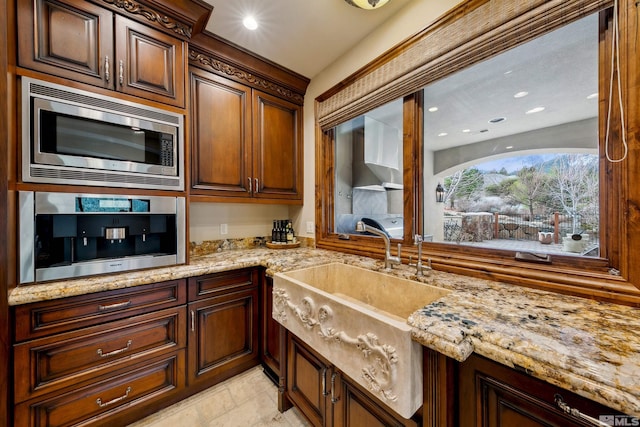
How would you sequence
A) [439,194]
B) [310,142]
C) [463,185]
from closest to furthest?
[463,185] < [439,194] < [310,142]

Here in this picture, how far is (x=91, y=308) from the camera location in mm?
1264

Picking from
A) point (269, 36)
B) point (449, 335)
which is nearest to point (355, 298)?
point (449, 335)

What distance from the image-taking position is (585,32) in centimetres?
104

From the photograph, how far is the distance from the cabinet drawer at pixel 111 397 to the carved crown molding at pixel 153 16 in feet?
7.08

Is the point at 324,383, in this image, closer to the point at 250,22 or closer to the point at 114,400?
the point at 114,400

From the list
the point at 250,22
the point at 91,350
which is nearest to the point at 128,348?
the point at 91,350

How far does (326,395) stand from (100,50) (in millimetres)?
2267

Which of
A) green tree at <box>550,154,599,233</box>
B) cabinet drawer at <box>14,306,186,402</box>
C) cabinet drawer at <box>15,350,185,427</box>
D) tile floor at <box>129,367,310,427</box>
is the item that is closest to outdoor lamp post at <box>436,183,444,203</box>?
green tree at <box>550,154,599,233</box>

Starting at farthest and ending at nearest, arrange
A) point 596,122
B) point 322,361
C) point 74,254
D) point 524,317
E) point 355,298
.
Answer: point 355,298 → point 74,254 → point 322,361 → point 596,122 → point 524,317

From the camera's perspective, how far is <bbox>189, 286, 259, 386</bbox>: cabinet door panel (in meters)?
1.61

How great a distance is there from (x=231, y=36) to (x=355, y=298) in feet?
7.37

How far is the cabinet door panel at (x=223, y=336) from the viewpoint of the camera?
1613 millimetres

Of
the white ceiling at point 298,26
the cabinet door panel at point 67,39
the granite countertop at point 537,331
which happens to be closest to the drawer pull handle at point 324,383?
the granite countertop at point 537,331

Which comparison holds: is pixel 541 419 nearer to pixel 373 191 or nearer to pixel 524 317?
pixel 524 317
